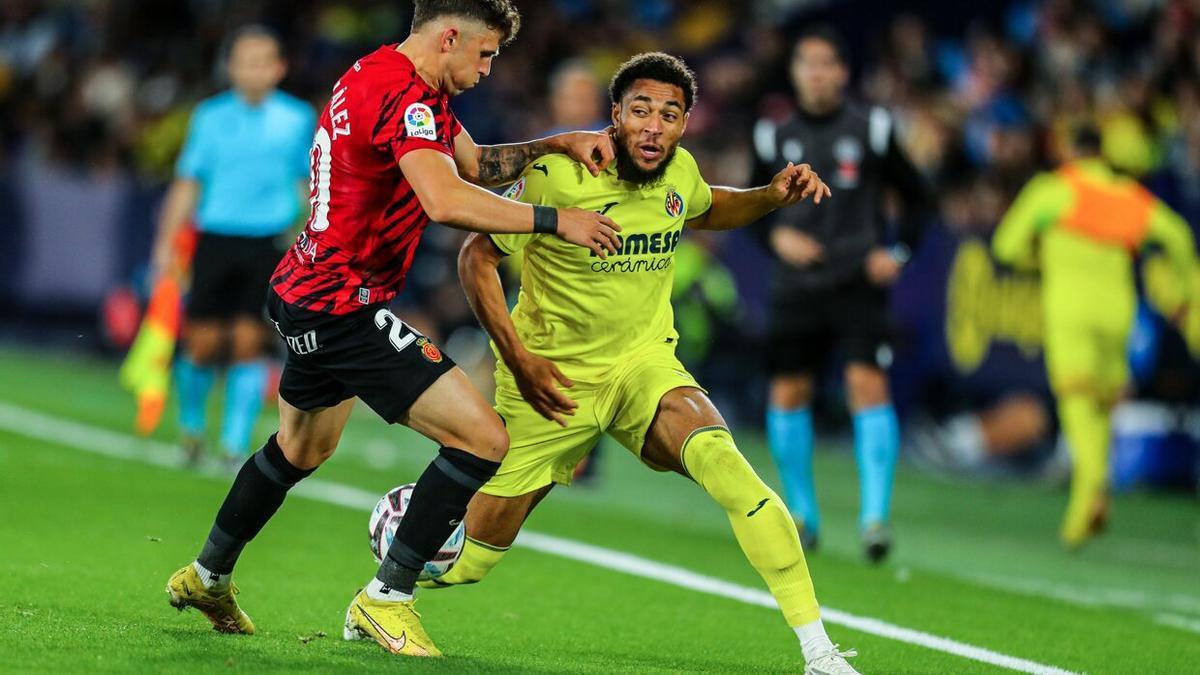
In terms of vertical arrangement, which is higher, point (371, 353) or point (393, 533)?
point (371, 353)

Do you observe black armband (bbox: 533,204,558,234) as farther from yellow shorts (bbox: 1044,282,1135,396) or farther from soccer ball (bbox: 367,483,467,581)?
yellow shorts (bbox: 1044,282,1135,396)

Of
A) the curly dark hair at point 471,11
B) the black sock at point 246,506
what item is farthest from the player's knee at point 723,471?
the curly dark hair at point 471,11

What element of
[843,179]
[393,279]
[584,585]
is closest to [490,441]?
[393,279]

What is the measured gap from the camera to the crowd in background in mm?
15383

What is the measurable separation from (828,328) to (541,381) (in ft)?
13.5

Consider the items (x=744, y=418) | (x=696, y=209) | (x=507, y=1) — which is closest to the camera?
(x=507, y=1)

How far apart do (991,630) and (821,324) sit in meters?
2.75

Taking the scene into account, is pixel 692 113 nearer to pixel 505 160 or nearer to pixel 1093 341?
pixel 1093 341

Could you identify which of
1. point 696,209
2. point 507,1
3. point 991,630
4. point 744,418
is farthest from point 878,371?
point 744,418

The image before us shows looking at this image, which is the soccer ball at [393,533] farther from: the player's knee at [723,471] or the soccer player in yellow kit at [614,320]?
the player's knee at [723,471]

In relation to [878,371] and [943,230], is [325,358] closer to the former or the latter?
[878,371]

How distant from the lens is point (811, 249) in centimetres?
970

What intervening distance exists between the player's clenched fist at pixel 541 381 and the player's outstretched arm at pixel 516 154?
2.11 ft

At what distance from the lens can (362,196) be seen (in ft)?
19.0
